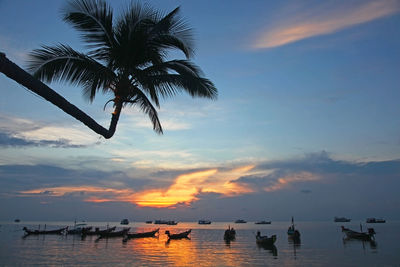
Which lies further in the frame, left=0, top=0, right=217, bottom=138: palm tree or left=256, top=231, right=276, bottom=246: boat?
left=256, top=231, right=276, bottom=246: boat

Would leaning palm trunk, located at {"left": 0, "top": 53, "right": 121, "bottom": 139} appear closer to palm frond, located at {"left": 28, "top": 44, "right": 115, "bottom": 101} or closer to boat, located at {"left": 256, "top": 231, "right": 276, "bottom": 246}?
palm frond, located at {"left": 28, "top": 44, "right": 115, "bottom": 101}

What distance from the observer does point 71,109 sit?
436 cm

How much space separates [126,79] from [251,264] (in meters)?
25.2

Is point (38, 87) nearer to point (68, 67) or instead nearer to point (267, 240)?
point (68, 67)

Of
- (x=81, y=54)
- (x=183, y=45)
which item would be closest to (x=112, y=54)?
(x=81, y=54)

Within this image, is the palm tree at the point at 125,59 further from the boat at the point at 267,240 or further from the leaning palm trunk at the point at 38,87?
the boat at the point at 267,240

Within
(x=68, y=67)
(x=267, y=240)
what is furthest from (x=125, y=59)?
(x=267, y=240)

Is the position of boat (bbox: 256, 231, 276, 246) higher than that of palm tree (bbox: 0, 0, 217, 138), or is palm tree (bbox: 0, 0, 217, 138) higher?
palm tree (bbox: 0, 0, 217, 138)

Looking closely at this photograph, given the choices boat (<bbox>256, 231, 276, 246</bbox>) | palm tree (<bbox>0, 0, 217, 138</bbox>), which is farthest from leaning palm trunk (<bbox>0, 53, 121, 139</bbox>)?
boat (<bbox>256, 231, 276, 246</bbox>)

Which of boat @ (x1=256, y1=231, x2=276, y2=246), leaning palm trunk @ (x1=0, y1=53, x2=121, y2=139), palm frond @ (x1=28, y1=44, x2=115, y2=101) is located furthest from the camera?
boat @ (x1=256, y1=231, x2=276, y2=246)

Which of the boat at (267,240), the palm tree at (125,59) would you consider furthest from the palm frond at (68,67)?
the boat at (267,240)

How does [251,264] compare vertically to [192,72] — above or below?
below

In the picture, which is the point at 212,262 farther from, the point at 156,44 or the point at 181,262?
the point at 156,44

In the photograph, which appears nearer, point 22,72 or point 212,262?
point 22,72
